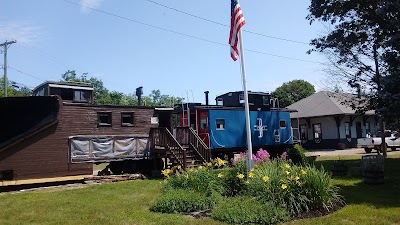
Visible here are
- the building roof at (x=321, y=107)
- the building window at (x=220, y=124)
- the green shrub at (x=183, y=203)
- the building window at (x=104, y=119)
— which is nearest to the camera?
the green shrub at (x=183, y=203)

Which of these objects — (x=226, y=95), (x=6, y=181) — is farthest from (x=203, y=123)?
(x=6, y=181)

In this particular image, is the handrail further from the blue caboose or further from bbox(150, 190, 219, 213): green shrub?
bbox(150, 190, 219, 213): green shrub

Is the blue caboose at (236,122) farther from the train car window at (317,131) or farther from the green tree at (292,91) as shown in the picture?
the green tree at (292,91)

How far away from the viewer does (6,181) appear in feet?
50.3

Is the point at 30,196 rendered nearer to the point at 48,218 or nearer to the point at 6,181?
the point at 6,181

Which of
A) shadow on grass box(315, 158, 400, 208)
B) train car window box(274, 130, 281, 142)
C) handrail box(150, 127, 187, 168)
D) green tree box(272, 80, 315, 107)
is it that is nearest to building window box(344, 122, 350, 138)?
train car window box(274, 130, 281, 142)

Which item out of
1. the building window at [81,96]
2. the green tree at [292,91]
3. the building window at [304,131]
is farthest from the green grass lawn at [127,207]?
the green tree at [292,91]

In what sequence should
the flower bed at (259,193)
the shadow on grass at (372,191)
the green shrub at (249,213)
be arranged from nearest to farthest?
the green shrub at (249,213) < the flower bed at (259,193) < the shadow on grass at (372,191)

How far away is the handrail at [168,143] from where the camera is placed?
1788 centimetres

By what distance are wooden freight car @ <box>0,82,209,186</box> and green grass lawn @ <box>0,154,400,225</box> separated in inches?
117

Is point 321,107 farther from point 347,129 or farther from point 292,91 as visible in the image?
point 292,91

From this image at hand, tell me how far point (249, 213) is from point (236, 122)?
1565 cm

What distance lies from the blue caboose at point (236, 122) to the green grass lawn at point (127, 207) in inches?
343

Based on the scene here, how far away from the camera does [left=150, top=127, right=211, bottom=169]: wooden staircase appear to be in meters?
18.2
